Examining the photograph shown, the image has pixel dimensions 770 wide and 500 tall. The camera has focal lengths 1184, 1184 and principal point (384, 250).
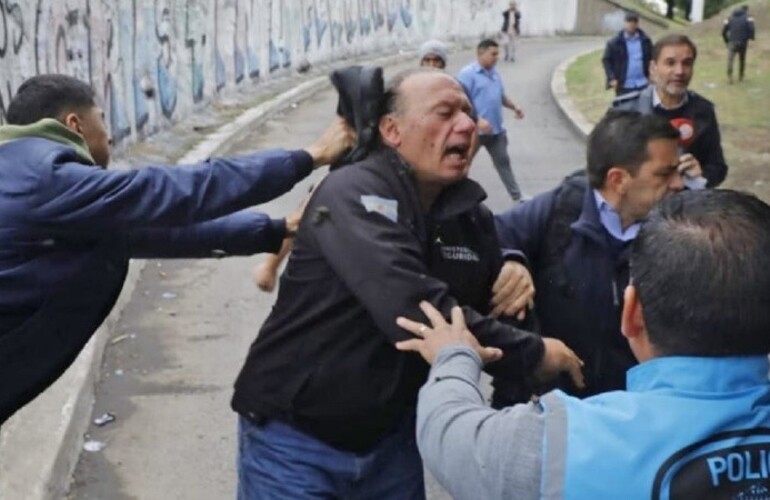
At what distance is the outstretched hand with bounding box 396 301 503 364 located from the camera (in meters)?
2.40

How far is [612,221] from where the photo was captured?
3381 millimetres

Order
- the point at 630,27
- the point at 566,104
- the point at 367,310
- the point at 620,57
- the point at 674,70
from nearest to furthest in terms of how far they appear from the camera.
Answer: the point at 367,310, the point at 674,70, the point at 620,57, the point at 630,27, the point at 566,104

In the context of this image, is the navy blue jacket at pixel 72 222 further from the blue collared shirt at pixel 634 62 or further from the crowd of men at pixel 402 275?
the blue collared shirt at pixel 634 62

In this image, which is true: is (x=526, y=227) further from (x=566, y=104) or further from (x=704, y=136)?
(x=566, y=104)

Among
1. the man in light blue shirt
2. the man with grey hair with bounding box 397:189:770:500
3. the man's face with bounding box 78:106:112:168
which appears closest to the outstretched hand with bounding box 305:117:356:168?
the man's face with bounding box 78:106:112:168

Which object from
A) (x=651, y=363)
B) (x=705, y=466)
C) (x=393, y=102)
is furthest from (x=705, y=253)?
(x=393, y=102)

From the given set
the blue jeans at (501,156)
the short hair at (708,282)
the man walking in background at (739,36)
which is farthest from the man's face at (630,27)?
the short hair at (708,282)

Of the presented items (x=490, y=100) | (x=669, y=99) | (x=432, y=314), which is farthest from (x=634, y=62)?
(x=432, y=314)

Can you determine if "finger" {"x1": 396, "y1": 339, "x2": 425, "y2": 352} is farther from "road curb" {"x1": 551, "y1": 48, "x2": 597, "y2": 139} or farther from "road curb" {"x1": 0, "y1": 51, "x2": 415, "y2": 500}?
"road curb" {"x1": 551, "y1": 48, "x2": 597, "y2": 139}

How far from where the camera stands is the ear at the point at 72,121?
10.9 ft

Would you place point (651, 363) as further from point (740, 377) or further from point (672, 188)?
point (672, 188)

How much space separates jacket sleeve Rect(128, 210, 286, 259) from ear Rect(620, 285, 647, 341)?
5.52ft

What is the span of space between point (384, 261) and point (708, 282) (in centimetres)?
98

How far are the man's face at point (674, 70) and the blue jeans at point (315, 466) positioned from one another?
322 cm
